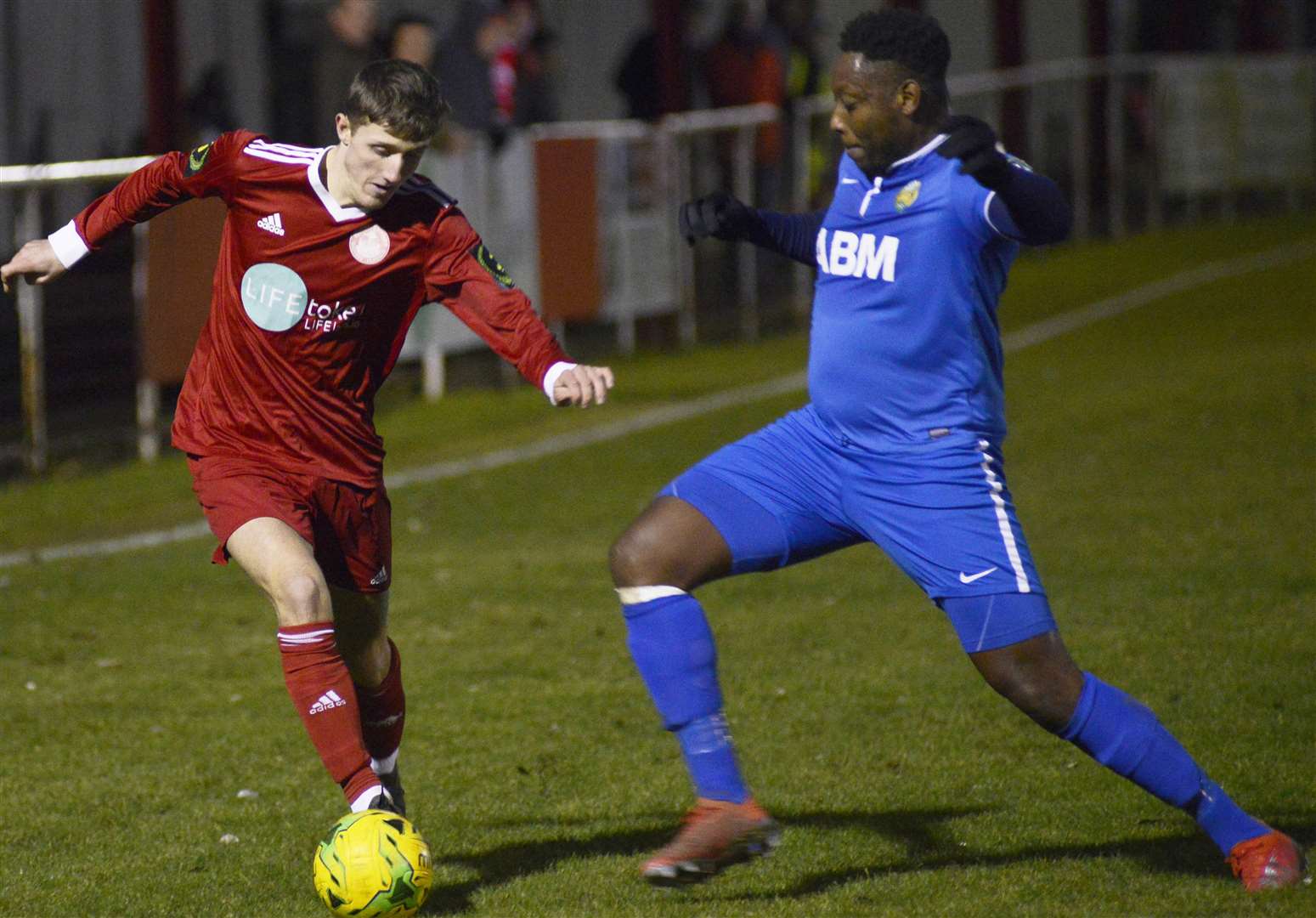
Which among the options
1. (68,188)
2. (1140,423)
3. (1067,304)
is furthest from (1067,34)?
(68,188)

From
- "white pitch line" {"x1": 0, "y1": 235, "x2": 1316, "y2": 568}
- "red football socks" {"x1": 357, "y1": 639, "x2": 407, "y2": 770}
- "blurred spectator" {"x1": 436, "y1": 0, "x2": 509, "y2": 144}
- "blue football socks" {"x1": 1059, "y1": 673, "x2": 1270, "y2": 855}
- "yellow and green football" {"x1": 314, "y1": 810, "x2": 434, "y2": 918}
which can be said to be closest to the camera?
"yellow and green football" {"x1": 314, "y1": 810, "x2": 434, "y2": 918}

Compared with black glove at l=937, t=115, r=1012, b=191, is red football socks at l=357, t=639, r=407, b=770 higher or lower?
lower

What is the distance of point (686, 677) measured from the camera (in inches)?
185

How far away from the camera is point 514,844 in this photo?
538cm

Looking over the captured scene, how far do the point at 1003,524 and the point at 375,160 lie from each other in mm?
1706

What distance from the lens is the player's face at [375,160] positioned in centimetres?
471

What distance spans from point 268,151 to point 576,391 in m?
1.10

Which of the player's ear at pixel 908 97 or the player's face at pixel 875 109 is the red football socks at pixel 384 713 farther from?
the player's ear at pixel 908 97

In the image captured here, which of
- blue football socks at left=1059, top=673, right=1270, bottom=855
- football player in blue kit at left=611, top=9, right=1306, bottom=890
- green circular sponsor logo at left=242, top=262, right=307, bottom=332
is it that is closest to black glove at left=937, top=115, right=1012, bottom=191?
football player in blue kit at left=611, top=9, right=1306, bottom=890

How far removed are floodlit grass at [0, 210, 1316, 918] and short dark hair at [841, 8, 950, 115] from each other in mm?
1945

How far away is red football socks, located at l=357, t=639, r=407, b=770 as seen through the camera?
5.31 m

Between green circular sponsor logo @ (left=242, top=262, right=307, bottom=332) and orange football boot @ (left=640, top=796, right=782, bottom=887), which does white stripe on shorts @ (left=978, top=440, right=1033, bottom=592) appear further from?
Answer: green circular sponsor logo @ (left=242, top=262, right=307, bottom=332)

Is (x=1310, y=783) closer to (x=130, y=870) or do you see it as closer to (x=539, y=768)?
(x=539, y=768)

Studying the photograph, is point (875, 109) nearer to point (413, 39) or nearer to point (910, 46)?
point (910, 46)
